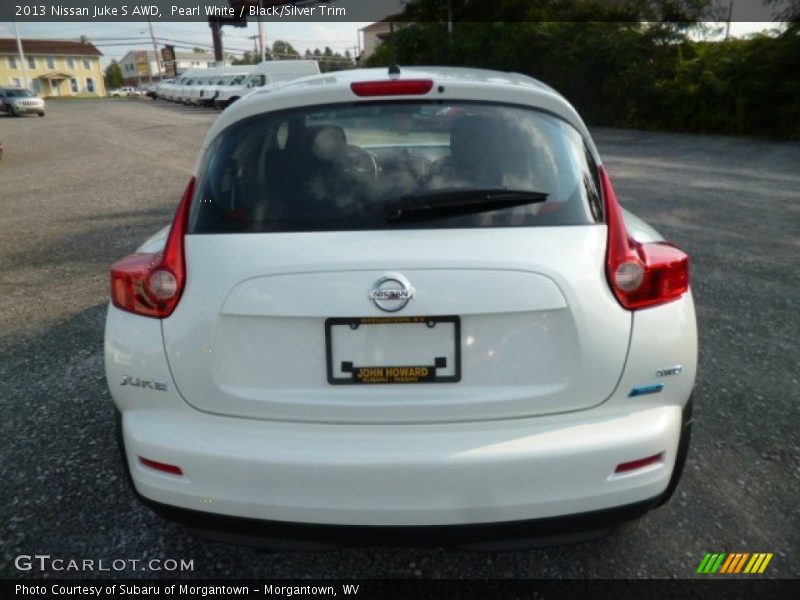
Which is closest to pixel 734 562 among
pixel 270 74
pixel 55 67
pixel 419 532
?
pixel 419 532

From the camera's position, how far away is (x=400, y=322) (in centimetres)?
198

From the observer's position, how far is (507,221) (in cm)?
210

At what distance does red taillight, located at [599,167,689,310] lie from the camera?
2.08m

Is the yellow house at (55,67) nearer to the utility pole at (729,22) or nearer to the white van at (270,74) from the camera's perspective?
the white van at (270,74)

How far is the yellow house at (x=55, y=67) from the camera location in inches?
3532

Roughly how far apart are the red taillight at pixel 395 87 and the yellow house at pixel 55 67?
105m

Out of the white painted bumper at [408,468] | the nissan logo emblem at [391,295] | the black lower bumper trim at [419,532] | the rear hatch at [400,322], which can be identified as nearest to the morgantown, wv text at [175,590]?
the black lower bumper trim at [419,532]

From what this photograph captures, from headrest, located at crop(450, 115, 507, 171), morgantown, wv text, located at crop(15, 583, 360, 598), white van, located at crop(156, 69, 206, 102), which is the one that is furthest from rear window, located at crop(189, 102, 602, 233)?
white van, located at crop(156, 69, 206, 102)

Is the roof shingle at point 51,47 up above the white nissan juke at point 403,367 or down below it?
above

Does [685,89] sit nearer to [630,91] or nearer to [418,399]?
[630,91]

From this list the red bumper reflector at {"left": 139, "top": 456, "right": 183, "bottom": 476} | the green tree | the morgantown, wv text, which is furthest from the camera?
the green tree

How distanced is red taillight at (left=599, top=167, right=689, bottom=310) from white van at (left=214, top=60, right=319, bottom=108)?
2880 cm

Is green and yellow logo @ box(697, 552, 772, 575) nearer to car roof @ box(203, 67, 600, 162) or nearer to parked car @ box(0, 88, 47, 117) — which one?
car roof @ box(203, 67, 600, 162)

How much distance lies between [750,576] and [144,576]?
2.30 m
